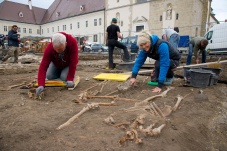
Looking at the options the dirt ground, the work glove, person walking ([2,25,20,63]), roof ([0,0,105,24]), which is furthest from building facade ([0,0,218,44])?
the dirt ground

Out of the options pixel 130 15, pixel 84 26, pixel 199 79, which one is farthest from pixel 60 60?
pixel 84 26

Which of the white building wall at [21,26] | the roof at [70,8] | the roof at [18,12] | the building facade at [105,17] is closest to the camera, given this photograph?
the building facade at [105,17]

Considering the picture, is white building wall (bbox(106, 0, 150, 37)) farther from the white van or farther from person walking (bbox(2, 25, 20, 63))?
person walking (bbox(2, 25, 20, 63))

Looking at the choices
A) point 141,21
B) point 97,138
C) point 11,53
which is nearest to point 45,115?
point 97,138

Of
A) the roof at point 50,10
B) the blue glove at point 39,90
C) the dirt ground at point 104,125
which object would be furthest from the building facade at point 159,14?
the dirt ground at point 104,125

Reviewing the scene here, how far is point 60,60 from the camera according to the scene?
12.2 feet

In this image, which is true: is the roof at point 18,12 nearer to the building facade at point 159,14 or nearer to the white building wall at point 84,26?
the white building wall at point 84,26

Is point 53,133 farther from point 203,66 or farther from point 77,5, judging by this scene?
point 77,5

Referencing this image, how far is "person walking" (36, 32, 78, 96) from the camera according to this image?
120 inches

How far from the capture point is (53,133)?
2.01m

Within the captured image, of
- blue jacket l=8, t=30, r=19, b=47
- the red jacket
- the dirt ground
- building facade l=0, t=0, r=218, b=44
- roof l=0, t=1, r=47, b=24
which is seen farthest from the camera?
roof l=0, t=1, r=47, b=24

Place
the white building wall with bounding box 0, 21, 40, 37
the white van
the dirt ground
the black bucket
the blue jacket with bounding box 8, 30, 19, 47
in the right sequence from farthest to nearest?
1. the white building wall with bounding box 0, 21, 40, 37
2. the white van
3. the blue jacket with bounding box 8, 30, 19, 47
4. the black bucket
5. the dirt ground

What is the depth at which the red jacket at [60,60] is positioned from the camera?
3.39 metres

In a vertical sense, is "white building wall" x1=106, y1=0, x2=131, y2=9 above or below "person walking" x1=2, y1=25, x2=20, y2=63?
above
